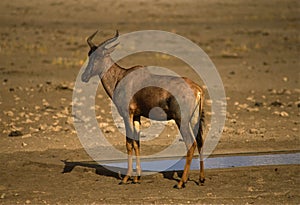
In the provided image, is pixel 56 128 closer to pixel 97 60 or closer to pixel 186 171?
pixel 97 60

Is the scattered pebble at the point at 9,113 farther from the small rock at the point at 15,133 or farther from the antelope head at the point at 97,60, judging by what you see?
the antelope head at the point at 97,60

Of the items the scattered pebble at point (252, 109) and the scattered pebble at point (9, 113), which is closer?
the scattered pebble at point (9, 113)

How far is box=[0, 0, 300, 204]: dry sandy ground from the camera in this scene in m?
8.85

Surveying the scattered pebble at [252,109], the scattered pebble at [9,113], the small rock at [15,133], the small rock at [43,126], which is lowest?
the small rock at [15,133]

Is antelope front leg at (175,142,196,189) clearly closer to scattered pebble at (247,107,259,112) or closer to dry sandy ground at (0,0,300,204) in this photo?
dry sandy ground at (0,0,300,204)

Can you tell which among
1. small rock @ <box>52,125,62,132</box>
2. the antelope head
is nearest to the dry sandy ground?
small rock @ <box>52,125,62,132</box>

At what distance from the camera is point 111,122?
13516 millimetres

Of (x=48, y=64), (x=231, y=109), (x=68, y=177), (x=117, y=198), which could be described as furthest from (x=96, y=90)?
(x=117, y=198)

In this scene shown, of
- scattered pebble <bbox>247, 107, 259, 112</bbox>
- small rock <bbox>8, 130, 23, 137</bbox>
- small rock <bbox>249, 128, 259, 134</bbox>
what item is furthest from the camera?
scattered pebble <bbox>247, 107, 259, 112</bbox>

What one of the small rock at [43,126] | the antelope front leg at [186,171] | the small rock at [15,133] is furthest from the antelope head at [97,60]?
the small rock at [43,126]

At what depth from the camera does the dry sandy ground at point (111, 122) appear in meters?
8.85

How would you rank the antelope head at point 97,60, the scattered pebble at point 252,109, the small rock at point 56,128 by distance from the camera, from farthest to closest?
the scattered pebble at point 252,109 < the small rock at point 56,128 < the antelope head at point 97,60

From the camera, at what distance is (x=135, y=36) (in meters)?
30.6

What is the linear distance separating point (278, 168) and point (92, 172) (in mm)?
2725
